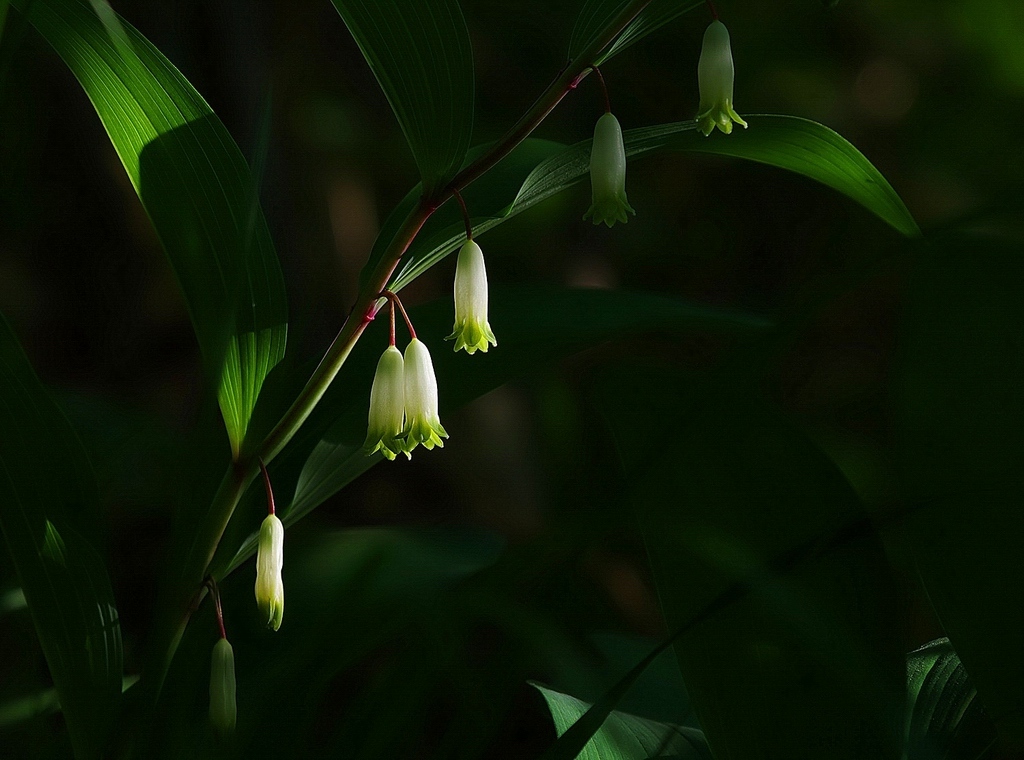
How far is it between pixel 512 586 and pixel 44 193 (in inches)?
63.4

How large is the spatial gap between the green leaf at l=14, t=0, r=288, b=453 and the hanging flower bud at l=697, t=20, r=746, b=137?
1.18 ft

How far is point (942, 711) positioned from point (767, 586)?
0.97 feet

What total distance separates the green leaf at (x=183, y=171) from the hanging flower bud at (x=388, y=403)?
11 centimetres

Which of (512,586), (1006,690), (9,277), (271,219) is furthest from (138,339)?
(1006,690)

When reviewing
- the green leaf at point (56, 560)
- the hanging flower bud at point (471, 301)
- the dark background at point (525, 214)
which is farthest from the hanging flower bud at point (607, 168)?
the dark background at point (525, 214)

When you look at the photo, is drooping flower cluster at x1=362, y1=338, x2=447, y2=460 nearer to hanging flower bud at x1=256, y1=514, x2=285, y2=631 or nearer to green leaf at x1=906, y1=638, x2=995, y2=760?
hanging flower bud at x1=256, y1=514, x2=285, y2=631

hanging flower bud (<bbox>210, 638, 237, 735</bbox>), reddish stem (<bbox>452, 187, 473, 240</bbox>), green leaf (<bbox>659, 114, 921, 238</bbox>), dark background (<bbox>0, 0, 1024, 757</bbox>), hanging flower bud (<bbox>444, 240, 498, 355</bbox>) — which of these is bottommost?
hanging flower bud (<bbox>210, 638, 237, 735</bbox>)

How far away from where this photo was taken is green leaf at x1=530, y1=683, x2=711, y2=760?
1.92 feet

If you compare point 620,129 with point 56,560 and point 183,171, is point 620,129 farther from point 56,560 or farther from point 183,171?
point 56,560

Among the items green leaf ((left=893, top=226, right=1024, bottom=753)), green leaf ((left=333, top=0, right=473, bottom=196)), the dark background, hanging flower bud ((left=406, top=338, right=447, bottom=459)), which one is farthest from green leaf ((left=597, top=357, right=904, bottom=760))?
the dark background

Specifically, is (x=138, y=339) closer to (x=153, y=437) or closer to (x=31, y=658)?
(x=153, y=437)

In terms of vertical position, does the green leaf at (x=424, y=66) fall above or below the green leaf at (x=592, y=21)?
below

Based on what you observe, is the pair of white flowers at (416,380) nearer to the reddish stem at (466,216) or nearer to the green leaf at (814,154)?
the reddish stem at (466,216)

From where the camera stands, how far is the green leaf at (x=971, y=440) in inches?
20.4
